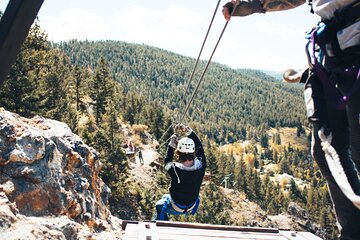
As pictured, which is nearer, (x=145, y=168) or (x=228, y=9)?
(x=228, y=9)

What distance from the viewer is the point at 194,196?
23.3 ft

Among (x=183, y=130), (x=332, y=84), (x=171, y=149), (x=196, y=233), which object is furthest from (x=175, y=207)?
(x=332, y=84)

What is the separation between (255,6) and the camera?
110 inches

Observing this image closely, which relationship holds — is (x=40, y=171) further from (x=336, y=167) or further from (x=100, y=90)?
(x=100, y=90)

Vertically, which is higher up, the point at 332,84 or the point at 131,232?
the point at 332,84

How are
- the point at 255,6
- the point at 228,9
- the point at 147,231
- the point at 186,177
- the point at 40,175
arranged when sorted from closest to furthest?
the point at 255,6
the point at 228,9
the point at 147,231
the point at 186,177
the point at 40,175

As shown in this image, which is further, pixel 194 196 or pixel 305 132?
pixel 305 132

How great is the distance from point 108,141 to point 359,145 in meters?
35.5

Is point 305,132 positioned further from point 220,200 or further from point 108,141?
point 108,141

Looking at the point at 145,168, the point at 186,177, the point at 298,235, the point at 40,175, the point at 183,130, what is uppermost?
the point at 183,130

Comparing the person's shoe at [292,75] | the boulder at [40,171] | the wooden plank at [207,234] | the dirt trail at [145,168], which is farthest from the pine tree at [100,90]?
the person's shoe at [292,75]

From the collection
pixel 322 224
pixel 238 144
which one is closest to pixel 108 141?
pixel 322 224

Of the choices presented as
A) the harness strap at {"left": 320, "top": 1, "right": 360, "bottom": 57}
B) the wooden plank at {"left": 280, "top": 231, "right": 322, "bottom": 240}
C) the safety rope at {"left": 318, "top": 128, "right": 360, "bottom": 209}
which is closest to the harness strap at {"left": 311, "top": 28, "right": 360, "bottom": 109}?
the harness strap at {"left": 320, "top": 1, "right": 360, "bottom": 57}

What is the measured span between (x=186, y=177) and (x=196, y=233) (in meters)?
2.17
